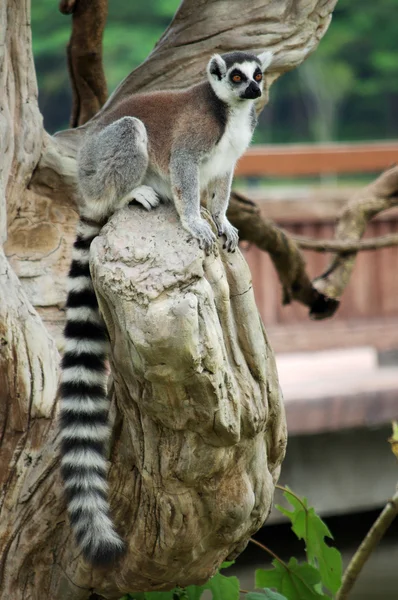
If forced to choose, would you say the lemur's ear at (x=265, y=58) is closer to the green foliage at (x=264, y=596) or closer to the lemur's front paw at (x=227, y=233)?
the lemur's front paw at (x=227, y=233)

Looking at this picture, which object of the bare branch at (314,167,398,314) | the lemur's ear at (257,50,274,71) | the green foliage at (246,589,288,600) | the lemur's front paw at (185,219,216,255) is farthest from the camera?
the bare branch at (314,167,398,314)

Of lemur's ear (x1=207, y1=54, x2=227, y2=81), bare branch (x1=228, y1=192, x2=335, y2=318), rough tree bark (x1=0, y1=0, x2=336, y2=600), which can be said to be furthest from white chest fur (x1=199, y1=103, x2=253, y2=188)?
bare branch (x1=228, y1=192, x2=335, y2=318)

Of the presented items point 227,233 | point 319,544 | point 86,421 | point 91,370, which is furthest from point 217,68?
point 319,544

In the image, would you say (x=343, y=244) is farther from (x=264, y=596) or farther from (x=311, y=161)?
(x=311, y=161)

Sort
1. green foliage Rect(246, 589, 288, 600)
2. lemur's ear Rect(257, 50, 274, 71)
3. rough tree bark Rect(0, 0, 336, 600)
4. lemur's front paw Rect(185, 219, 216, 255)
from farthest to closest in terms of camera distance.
A: lemur's ear Rect(257, 50, 274, 71) → green foliage Rect(246, 589, 288, 600) → lemur's front paw Rect(185, 219, 216, 255) → rough tree bark Rect(0, 0, 336, 600)

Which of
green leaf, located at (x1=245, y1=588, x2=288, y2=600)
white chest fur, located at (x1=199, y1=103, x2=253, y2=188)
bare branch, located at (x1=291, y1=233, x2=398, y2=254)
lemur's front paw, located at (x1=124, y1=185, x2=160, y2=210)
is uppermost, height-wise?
white chest fur, located at (x1=199, y1=103, x2=253, y2=188)

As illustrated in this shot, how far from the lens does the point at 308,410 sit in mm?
5980

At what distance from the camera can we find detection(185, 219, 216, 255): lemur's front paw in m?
2.29

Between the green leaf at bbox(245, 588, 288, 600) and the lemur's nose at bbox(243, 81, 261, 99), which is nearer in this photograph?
the green leaf at bbox(245, 588, 288, 600)

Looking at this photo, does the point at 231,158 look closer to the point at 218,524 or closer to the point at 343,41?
the point at 218,524

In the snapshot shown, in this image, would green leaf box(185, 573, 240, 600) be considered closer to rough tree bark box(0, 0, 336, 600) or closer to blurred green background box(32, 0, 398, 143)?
rough tree bark box(0, 0, 336, 600)

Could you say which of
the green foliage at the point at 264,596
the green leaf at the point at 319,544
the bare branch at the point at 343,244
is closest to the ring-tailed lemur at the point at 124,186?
the green foliage at the point at 264,596

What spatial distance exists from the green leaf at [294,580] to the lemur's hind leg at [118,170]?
1.37 metres

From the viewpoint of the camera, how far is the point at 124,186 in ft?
9.71
